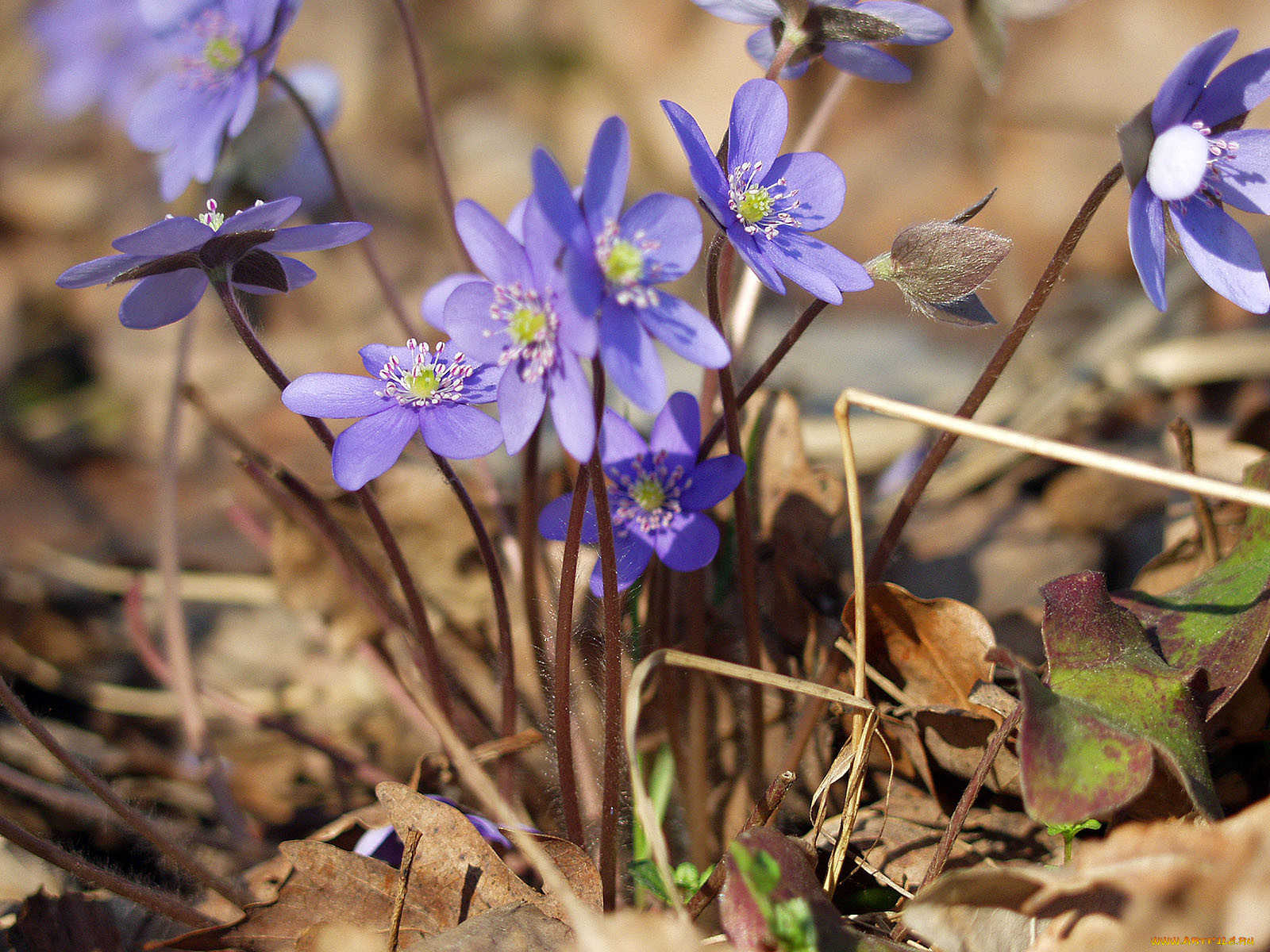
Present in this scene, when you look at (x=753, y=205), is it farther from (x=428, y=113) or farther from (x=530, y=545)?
(x=428, y=113)

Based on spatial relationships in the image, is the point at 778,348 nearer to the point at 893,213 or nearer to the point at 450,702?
the point at 450,702

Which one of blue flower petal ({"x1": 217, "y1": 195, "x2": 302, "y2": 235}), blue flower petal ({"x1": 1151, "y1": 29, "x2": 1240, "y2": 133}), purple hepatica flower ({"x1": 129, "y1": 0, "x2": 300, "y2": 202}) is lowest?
blue flower petal ({"x1": 1151, "y1": 29, "x2": 1240, "y2": 133})

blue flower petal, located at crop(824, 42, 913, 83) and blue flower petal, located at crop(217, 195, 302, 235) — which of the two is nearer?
blue flower petal, located at crop(217, 195, 302, 235)

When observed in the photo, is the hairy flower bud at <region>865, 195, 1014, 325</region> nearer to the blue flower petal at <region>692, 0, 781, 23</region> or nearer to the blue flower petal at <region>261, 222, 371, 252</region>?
the blue flower petal at <region>692, 0, 781, 23</region>

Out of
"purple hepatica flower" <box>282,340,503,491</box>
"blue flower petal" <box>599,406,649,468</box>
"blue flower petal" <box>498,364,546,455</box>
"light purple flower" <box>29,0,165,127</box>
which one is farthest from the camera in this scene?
"light purple flower" <box>29,0,165,127</box>

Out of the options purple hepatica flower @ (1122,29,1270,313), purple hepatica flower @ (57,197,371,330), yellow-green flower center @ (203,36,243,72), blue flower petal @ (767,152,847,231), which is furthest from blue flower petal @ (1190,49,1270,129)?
yellow-green flower center @ (203,36,243,72)

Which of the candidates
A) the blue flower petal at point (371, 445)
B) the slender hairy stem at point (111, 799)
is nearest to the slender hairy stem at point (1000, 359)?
the blue flower petal at point (371, 445)

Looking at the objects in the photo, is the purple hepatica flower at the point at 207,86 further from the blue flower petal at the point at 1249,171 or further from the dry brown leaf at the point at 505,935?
the blue flower petal at the point at 1249,171
